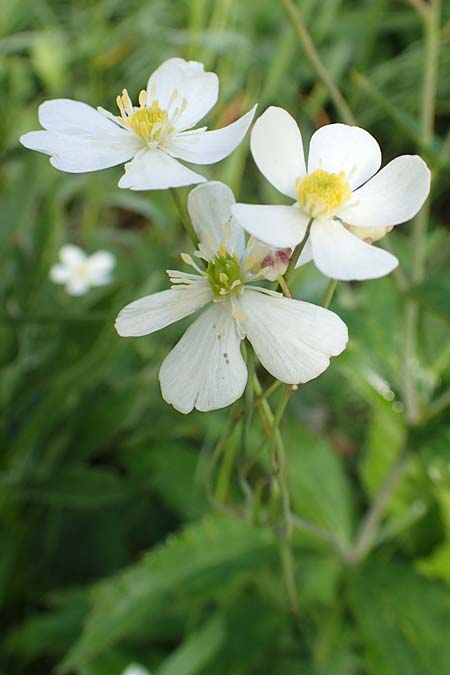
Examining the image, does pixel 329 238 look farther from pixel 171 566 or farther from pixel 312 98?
pixel 312 98

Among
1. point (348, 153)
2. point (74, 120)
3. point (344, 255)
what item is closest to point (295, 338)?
point (344, 255)

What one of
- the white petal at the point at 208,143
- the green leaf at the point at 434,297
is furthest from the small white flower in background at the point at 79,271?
the white petal at the point at 208,143

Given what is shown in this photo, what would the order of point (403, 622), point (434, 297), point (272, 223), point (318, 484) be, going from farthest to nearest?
point (318, 484) → point (403, 622) → point (434, 297) → point (272, 223)

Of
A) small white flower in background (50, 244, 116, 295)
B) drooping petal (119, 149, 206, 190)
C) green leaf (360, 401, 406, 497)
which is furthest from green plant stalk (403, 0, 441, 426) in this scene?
small white flower in background (50, 244, 116, 295)

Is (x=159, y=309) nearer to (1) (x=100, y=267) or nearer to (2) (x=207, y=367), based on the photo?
(2) (x=207, y=367)

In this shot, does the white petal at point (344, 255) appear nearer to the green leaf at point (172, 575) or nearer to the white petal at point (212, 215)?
the white petal at point (212, 215)

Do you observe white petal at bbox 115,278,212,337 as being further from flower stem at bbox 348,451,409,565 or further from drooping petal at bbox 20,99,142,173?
flower stem at bbox 348,451,409,565

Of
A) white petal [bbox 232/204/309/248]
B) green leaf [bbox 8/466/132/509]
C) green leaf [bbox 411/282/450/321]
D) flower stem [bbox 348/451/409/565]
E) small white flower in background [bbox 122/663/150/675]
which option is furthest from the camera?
green leaf [bbox 8/466/132/509]
